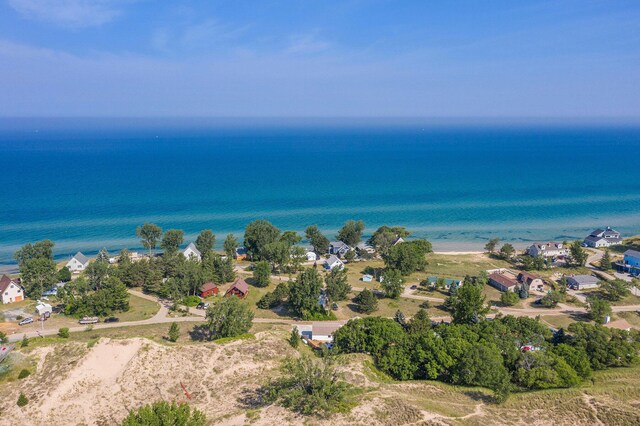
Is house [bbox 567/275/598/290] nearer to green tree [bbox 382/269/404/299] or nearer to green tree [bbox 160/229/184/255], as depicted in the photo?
green tree [bbox 382/269/404/299]

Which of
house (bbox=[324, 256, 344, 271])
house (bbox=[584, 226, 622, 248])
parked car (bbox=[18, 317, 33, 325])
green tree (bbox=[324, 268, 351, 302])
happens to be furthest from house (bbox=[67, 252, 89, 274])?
house (bbox=[584, 226, 622, 248])

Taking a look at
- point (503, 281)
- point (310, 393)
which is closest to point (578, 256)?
point (503, 281)

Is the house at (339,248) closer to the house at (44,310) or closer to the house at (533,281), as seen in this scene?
the house at (533,281)

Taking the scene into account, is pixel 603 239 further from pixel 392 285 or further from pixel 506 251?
pixel 392 285

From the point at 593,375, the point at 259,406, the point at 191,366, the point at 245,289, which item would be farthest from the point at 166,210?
the point at 593,375

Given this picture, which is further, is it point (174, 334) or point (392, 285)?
point (392, 285)

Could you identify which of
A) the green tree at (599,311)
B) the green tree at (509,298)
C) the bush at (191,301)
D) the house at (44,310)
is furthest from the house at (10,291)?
the green tree at (599,311)
